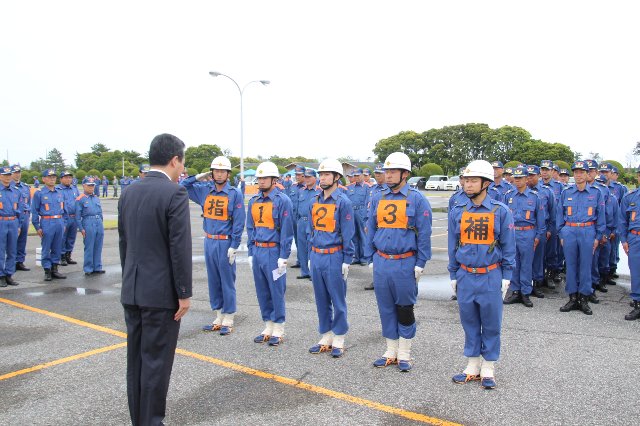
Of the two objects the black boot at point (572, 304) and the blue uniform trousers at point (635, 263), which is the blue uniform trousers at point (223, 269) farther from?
the blue uniform trousers at point (635, 263)

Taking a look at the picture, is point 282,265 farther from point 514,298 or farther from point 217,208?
point 514,298

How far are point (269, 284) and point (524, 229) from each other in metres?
4.84

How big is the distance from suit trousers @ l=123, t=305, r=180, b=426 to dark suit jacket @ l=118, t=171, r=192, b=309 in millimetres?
117

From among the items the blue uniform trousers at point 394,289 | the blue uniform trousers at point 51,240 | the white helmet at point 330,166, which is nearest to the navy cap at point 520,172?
the white helmet at point 330,166

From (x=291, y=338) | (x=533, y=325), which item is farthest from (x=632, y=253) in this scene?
(x=291, y=338)

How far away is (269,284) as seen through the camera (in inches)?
249

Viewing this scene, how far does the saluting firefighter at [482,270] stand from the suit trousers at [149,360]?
115 inches

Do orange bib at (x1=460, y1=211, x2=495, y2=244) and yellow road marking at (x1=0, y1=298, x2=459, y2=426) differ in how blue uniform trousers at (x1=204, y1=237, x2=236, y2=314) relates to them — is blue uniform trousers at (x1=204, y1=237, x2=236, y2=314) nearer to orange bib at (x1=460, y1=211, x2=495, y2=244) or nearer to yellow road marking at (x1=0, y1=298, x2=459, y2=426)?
yellow road marking at (x1=0, y1=298, x2=459, y2=426)

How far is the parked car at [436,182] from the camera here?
53131mm

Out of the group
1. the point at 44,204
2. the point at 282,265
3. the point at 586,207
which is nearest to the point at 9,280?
the point at 44,204

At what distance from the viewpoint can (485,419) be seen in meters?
4.12

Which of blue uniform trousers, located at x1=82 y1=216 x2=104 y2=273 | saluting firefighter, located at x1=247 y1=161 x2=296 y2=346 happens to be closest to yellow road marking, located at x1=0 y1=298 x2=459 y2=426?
saluting firefighter, located at x1=247 y1=161 x2=296 y2=346

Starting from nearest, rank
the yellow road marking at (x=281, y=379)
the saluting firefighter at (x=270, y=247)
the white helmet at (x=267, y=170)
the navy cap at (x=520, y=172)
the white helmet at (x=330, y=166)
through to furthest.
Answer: the yellow road marking at (x=281, y=379), the white helmet at (x=330, y=166), the saluting firefighter at (x=270, y=247), the white helmet at (x=267, y=170), the navy cap at (x=520, y=172)

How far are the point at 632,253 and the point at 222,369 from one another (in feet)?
21.1
